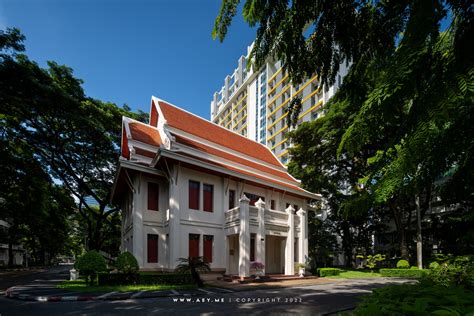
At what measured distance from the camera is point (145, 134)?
24.2 metres

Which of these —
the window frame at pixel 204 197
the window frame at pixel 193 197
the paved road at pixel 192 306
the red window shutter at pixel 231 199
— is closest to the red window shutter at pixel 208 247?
the window frame at pixel 204 197

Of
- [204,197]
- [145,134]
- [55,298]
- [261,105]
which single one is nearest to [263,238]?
[204,197]

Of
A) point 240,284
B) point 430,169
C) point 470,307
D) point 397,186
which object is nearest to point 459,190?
point 430,169

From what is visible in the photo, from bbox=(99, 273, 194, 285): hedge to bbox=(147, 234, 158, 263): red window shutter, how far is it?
256cm

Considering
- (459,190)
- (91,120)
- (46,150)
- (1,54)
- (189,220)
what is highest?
(1,54)

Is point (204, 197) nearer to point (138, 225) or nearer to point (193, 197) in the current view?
point (193, 197)

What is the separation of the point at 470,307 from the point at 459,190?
1326mm

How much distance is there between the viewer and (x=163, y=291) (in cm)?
1501

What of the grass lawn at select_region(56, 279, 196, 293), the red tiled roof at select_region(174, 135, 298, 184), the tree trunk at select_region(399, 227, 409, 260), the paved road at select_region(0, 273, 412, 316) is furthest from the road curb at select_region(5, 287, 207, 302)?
the tree trunk at select_region(399, 227, 409, 260)

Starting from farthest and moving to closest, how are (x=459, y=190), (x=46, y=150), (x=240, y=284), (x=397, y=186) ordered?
(x=46, y=150)
(x=240, y=284)
(x=459, y=190)
(x=397, y=186)

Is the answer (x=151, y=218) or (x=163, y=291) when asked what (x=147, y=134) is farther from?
(x=163, y=291)

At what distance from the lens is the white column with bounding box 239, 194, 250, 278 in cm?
2005

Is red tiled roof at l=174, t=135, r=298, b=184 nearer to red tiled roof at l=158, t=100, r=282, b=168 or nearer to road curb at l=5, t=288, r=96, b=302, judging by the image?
red tiled roof at l=158, t=100, r=282, b=168

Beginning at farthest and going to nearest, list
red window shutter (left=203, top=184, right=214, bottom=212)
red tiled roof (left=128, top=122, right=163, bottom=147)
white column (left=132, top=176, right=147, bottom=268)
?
red tiled roof (left=128, top=122, right=163, bottom=147), red window shutter (left=203, top=184, right=214, bottom=212), white column (left=132, top=176, right=147, bottom=268)
